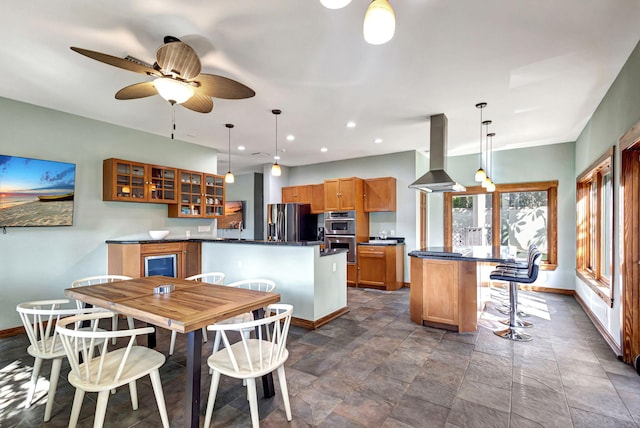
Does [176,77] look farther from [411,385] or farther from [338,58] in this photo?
[411,385]

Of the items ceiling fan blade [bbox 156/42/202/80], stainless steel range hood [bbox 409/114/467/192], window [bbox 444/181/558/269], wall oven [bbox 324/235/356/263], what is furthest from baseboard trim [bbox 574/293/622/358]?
ceiling fan blade [bbox 156/42/202/80]

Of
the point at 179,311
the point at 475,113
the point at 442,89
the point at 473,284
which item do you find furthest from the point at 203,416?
the point at 475,113

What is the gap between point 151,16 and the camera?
85.7 inches

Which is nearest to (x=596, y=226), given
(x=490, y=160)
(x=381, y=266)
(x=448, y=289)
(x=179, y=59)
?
(x=490, y=160)

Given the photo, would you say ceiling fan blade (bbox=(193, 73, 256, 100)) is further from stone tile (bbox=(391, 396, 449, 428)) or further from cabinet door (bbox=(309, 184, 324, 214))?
cabinet door (bbox=(309, 184, 324, 214))

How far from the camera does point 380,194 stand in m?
6.41

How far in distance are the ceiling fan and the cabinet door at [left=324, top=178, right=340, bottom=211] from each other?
399 centimetres

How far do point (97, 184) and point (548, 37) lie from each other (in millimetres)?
5385

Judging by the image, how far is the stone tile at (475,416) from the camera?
2016mm

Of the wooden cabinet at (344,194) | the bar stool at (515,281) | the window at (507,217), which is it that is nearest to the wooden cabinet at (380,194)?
the wooden cabinet at (344,194)

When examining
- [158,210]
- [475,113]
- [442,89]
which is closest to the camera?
[442,89]

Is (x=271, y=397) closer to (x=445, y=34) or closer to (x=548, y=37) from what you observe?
(x=445, y=34)

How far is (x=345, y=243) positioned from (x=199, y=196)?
2.94 m

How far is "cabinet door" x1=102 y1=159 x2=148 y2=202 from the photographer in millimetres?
4344
